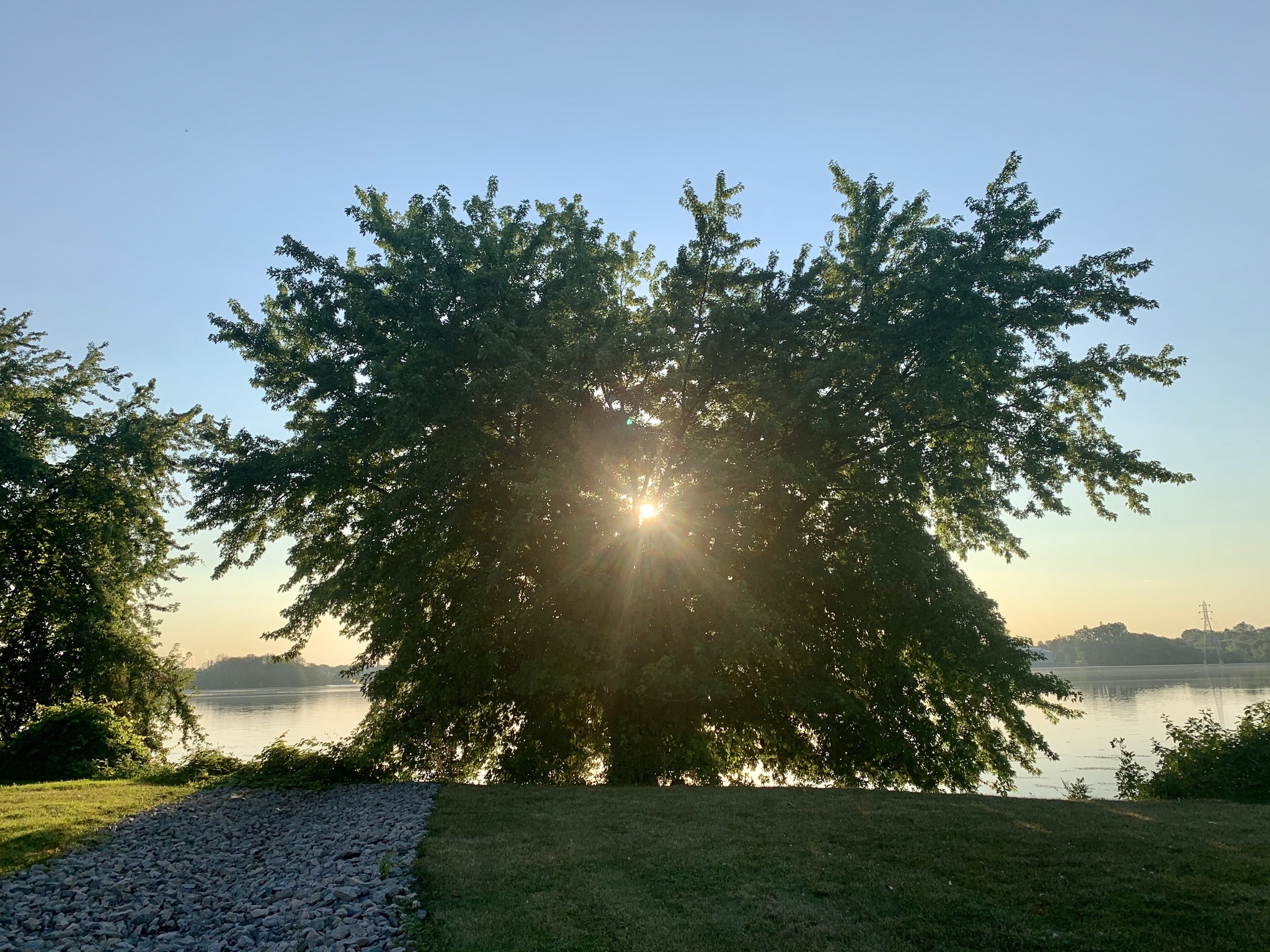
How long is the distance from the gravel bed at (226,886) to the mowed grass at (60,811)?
33 centimetres

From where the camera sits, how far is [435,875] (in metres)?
7.53

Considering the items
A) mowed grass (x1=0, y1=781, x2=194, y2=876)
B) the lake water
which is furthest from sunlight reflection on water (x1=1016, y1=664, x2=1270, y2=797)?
mowed grass (x1=0, y1=781, x2=194, y2=876)

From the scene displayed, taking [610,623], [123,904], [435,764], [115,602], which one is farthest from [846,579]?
[115,602]

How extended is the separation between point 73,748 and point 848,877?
1699 centimetres

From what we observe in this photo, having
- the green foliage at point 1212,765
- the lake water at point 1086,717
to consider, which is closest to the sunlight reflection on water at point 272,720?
the lake water at point 1086,717

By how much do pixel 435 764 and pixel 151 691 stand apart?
11.3 metres

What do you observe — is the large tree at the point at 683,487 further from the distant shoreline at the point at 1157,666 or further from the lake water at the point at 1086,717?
the distant shoreline at the point at 1157,666

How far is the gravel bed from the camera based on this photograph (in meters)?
6.24

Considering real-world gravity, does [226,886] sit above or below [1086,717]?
above

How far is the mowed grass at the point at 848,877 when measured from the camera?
5855 millimetres

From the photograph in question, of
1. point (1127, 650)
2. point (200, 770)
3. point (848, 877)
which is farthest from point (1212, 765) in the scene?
point (1127, 650)

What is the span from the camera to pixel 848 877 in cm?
720

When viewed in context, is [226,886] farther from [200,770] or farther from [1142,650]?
[1142,650]

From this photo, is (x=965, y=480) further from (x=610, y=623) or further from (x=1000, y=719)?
(x=610, y=623)
